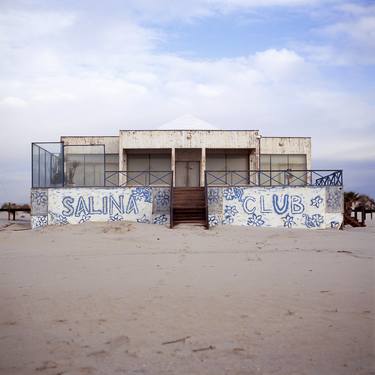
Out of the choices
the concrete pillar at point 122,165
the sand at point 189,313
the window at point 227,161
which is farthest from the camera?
the window at point 227,161

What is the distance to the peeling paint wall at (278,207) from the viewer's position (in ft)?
65.1

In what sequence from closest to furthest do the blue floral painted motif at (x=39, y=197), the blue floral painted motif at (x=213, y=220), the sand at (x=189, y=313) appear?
1. the sand at (x=189, y=313)
2. the blue floral painted motif at (x=213, y=220)
3. the blue floral painted motif at (x=39, y=197)

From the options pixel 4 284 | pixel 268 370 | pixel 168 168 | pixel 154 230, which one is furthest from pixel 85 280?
pixel 168 168

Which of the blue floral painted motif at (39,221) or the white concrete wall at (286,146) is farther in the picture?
the white concrete wall at (286,146)

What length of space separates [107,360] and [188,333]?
95 centimetres

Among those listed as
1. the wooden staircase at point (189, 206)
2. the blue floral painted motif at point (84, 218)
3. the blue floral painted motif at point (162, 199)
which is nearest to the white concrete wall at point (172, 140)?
the wooden staircase at point (189, 206)

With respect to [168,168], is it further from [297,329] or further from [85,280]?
[297,329]

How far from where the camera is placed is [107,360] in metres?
3.87

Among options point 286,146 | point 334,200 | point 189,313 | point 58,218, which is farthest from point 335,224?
point 189,313

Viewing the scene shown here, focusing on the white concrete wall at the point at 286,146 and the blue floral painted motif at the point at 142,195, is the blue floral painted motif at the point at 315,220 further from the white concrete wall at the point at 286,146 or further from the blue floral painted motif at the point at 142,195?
the white concrete wall at the point at 286,146

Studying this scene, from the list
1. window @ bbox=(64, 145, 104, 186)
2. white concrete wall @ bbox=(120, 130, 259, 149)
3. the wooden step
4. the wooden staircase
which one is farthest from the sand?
window @ bbox=(64, 145, 104, 186)

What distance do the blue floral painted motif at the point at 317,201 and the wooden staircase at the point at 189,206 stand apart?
4519mm

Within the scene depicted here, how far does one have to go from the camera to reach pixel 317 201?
20078 mm

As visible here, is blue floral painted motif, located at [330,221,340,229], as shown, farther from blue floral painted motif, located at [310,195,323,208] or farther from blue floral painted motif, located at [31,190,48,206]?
blue floral painted motif, located at [31,190,48,206]
